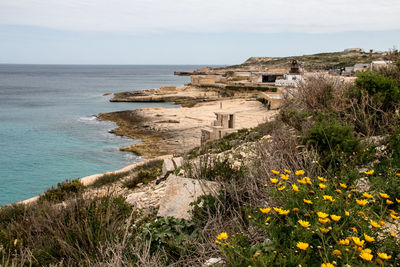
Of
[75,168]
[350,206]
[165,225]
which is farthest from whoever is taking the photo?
[75,168]

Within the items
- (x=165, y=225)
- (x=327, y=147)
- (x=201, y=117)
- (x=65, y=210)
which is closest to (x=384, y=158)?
(x=327, y=147)

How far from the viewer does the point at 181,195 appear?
14.0 feet

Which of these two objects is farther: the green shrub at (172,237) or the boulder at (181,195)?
the boulder at (181,195)

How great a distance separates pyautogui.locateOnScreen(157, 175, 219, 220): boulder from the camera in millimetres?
3969

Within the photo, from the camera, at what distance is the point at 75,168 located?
57.8 feet

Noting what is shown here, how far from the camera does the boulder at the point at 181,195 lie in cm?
397

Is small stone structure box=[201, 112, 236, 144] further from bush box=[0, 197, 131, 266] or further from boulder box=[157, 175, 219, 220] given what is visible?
bush box=[0, 197, 131, 266]

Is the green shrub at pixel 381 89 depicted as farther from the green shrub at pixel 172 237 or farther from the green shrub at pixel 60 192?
the green shrub at pixel 60 192

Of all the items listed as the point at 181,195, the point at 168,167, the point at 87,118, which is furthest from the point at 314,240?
the point at 87,118

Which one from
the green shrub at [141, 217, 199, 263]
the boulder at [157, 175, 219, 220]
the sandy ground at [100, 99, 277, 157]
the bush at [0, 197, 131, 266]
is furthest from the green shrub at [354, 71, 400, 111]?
the sandy ground at [100, 99, 277, 157]

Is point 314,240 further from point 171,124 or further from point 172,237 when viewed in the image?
point 171,124

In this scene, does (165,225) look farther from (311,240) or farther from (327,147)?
(327,147)

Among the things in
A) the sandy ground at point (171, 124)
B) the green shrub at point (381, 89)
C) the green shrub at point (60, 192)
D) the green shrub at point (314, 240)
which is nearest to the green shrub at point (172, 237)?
the green shrub at point (314, 240)

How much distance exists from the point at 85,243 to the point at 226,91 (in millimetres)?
50573
